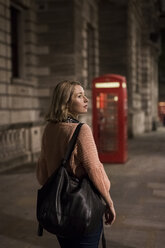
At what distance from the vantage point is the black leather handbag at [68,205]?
82.8 inches

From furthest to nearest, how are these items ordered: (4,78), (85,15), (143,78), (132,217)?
(143,78) < (85,15) < (4,78) < (132,217)

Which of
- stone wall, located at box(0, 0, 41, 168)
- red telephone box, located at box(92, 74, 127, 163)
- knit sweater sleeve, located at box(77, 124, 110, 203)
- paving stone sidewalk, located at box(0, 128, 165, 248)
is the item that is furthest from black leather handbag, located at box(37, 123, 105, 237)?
red telephone box, located at box(92, 74, 127, 163)

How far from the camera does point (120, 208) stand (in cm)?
523

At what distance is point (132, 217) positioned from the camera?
4809 mm

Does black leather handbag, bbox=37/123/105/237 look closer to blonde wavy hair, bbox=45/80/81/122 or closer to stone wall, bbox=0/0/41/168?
blonde wavy hair, bbox=45/80/81/122

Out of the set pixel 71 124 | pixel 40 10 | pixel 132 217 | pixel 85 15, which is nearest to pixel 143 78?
pixel 85 15

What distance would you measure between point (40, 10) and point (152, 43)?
40.0ft

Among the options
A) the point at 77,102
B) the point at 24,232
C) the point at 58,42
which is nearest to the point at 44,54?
the point at 58,42

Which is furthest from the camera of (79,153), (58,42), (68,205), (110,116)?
(58,42)

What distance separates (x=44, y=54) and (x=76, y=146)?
1111cm

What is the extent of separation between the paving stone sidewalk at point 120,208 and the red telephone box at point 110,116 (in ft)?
1.96

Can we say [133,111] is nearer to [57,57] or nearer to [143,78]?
[143,78]

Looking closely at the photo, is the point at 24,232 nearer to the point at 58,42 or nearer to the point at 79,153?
the point at 79,153

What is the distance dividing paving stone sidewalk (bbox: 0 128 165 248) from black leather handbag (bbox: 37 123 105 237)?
6.05 ft
